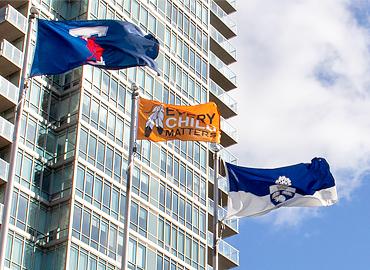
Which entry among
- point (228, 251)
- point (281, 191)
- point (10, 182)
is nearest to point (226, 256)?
point (228, 251)

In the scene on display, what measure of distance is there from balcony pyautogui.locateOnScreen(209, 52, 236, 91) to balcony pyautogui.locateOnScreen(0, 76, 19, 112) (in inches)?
945

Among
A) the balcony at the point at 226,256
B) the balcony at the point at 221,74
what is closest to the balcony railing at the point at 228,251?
the balcony at the point at 226,256

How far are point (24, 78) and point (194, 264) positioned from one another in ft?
116

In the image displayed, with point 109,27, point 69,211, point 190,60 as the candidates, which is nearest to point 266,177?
point 109,27

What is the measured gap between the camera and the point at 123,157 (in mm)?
66062

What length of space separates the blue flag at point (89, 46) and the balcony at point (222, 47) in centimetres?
4260

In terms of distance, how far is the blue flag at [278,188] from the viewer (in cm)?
4372

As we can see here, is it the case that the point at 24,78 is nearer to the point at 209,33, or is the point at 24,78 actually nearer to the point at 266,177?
the point at 266,177

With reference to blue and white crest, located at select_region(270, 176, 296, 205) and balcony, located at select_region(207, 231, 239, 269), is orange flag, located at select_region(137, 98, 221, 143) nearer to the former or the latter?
blue and white crest, located at select_region(270, 176, 296, 205)

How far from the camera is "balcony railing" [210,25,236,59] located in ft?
277

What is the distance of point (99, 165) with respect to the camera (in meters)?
63.5

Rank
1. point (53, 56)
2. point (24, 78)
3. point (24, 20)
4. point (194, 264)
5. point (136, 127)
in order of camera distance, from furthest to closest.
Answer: point (194, 264), point (24, 20), point (136, 127), point (53, 56), point (24, 78)

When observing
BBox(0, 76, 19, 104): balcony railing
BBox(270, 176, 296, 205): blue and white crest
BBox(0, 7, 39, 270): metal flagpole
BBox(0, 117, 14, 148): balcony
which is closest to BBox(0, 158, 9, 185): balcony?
BBox(0, 117, 14, 148): balcony

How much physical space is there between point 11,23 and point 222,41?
26.6m
